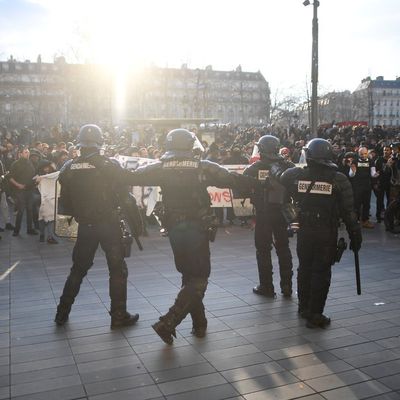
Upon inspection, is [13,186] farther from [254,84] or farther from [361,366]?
[254,84]

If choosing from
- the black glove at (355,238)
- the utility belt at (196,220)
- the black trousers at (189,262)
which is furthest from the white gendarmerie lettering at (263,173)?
the black trousers at (189,262)

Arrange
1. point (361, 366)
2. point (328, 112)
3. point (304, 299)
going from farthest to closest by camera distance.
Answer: point (328, 112) < point (304, 299) < point (361, 366)

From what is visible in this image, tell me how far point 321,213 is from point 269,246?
4.32 ft

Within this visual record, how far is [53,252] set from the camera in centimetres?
947

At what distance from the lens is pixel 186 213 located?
15.8ft

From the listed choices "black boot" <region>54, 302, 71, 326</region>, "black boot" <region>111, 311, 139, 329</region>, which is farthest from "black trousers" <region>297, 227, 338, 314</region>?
"black boot" <region>54, 302, 71, 326</region>

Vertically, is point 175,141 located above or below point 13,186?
above

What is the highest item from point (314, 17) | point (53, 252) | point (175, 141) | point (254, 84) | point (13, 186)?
point (254, 84)

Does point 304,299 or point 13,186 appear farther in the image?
point 13,186

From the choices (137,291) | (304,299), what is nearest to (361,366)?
(304,299)

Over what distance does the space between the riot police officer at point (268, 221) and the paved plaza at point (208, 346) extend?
0.23m

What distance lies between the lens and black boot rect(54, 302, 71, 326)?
5.40 meters

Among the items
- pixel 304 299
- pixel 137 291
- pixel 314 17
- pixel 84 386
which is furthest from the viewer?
pixel 314 17

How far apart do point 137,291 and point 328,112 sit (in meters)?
81.1
